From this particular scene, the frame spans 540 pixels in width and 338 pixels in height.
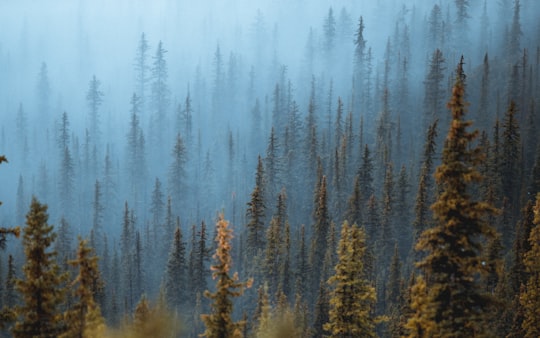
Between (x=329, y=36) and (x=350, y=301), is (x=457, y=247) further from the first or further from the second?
(x=329, y=36)

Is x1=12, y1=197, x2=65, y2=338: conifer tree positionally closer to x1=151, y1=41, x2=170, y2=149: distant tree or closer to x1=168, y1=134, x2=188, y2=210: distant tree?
x1=168, y1=134, x2=188, y2=210: distant tree

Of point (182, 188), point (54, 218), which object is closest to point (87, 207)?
point (54, 218)

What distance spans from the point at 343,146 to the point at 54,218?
6610 cm

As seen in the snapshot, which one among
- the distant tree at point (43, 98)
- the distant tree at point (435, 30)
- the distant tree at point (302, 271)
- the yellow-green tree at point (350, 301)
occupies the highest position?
the distant tree at point (435, 30)

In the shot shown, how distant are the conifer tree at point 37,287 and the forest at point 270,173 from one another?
7 centimetres

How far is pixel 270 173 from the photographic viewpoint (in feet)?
274

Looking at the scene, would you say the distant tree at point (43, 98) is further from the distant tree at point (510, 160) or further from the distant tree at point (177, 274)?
the distant tree at point (510, 160)

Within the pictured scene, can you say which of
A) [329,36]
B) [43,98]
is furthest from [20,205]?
[329,36]

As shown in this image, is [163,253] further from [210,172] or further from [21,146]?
[21,146]

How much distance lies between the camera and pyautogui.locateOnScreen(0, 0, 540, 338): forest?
17.9 m

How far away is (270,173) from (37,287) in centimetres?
6722

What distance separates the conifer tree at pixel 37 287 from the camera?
55.3 ft

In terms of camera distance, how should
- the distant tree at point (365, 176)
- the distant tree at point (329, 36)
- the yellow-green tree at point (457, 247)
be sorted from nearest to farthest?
the yellow-green tree at point (457, 247) → the distant tree at point (365, 176) → the distant tree at point (329, 36)

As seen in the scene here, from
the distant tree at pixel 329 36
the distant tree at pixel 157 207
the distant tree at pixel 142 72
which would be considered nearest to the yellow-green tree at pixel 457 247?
the distant tree at pixel 157 207
